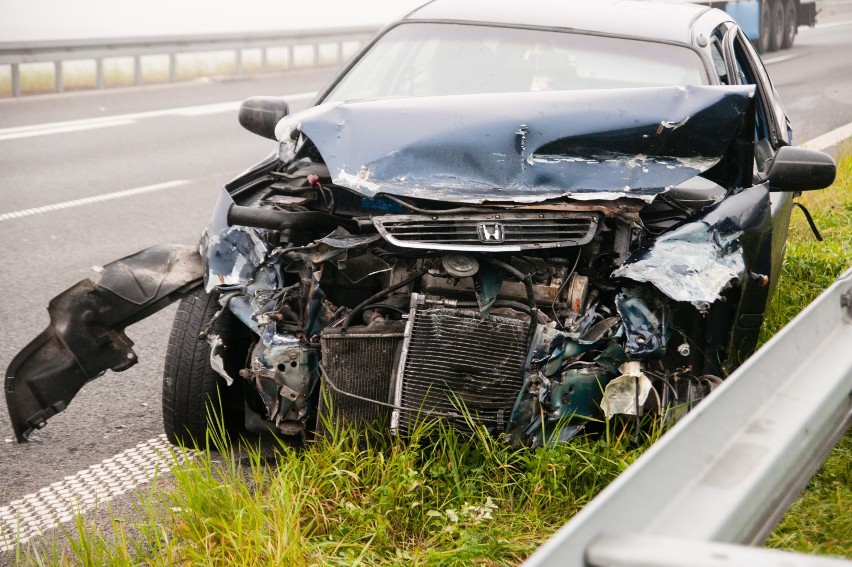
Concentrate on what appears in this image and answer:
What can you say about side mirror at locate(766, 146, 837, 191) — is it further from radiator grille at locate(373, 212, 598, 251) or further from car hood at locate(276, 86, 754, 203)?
radiator grille at locate(373, 212, 598, 251)

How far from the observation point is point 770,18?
19.8 meters

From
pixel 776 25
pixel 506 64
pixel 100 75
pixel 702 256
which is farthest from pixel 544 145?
pixel 776 25

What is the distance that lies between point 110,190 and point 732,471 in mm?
7719

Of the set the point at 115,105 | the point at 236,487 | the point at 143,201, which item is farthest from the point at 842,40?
the point at 236,487

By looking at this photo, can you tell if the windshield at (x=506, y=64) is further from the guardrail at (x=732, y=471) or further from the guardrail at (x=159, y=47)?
the guardrail at (x=159, y=47)

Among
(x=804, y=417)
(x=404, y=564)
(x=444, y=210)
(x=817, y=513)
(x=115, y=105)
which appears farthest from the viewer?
(x=115, y=105)

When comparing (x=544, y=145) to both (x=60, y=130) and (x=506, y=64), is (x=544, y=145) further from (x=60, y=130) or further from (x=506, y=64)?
(x=60, y=130)

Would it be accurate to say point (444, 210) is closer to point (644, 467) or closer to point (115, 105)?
point (644, 467)

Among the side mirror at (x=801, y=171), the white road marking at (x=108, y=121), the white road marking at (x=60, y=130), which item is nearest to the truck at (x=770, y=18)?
the white road marking at (x=108, y=121)

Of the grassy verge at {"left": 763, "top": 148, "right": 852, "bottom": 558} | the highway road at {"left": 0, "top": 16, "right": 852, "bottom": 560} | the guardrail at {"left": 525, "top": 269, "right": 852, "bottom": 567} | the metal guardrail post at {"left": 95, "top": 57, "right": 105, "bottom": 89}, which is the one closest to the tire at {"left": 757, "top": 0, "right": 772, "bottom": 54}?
the highway road at {"left": 0, "top": 16, "right": 852, "bottom": 560}

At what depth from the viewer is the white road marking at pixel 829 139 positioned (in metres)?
9.96

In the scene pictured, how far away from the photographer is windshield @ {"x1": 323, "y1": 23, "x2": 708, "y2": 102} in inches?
176

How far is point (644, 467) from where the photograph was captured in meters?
1.59

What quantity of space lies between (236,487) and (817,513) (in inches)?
69.1
